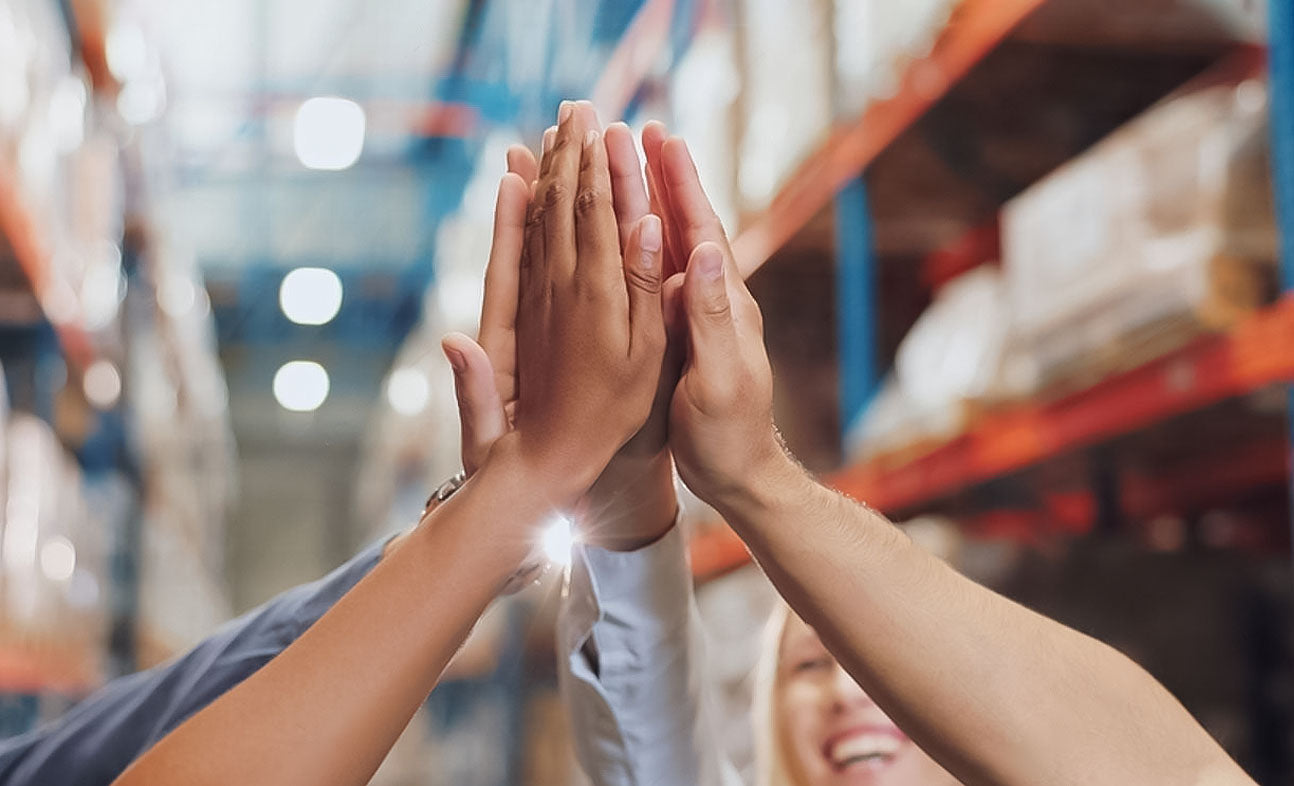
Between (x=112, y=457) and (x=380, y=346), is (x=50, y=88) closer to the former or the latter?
(x=112, y=457)

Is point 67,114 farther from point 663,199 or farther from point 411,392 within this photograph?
point 411,392

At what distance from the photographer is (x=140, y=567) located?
3803mm

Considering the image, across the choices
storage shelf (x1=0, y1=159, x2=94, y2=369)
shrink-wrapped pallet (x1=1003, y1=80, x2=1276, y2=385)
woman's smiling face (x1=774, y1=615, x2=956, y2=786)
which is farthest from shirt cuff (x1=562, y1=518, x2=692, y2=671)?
storage shelf (x1=0, y1=159, x2=94, y2=369)

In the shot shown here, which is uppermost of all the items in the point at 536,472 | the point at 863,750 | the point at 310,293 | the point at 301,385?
the point at 310,293

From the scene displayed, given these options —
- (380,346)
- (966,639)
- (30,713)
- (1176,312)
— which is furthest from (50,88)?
(380,346)

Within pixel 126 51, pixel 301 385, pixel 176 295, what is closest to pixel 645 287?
pixel 126 51

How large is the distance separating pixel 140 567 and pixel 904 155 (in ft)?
8.66

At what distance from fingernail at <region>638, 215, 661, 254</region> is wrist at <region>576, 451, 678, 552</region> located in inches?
5.8

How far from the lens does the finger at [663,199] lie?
85cm

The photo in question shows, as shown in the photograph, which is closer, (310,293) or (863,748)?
(863,748)

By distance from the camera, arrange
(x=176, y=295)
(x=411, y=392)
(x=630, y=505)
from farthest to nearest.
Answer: (x=411, y=392)
(x=176, y=295)
(x=630, y=505)

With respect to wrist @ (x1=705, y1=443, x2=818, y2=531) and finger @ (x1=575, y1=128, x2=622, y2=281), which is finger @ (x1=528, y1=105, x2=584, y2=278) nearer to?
finger @ (x1=575, y1=128, x2=622, y2=281)

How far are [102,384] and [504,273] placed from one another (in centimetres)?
295

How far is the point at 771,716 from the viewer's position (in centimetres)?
114
